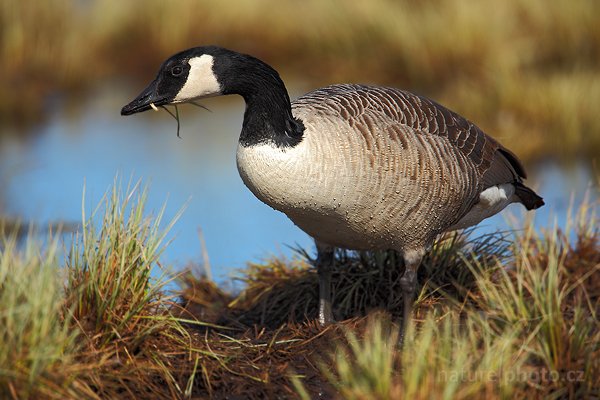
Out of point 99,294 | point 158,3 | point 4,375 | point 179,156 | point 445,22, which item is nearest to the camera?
point 4,375

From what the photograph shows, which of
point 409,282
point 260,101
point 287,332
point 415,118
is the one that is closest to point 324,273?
point 287,332

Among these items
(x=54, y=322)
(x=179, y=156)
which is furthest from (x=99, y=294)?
(x=179, y=156)

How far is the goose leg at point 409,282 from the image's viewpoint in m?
5.98

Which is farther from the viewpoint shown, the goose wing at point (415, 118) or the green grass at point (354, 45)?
the green grass at point (354, 45)

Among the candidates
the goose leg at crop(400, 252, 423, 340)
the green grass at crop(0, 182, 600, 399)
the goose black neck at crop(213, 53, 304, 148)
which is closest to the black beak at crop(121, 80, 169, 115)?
the goose black neck at crop(213, 53, 304, 148)

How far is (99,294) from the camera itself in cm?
506

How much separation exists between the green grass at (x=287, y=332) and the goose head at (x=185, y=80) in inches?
22.1

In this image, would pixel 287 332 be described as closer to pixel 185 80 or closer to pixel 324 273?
pixel 324 273

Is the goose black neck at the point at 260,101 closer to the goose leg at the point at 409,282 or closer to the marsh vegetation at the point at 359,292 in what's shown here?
the marsh vegetation at the point at 359,292

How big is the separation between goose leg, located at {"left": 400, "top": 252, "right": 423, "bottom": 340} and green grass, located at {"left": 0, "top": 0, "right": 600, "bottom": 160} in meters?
5.47

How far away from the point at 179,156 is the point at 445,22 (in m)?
4.93

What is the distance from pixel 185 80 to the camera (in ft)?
18.5

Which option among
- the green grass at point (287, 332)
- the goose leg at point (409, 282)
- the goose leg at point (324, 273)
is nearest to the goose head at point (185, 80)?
the green grass at point (287, 332)

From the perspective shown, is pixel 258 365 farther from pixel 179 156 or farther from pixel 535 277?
pixel 179 156
